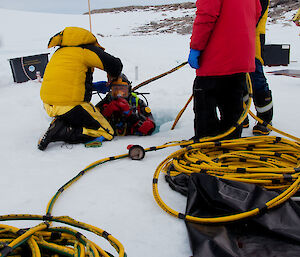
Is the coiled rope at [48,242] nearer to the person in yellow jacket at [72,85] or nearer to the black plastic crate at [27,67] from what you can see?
the person in yellow jacket at [72,85]

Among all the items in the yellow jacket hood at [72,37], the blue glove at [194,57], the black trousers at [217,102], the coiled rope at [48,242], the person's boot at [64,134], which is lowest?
the person's boot at [64,134]

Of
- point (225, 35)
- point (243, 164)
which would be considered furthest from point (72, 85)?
point (243, 164)

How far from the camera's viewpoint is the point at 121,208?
184 centimetres

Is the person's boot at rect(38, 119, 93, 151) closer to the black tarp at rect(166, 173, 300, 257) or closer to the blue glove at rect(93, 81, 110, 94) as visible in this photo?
the blue glove at rect(93, 81, 110, 94)

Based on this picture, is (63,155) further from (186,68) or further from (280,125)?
(186,68)

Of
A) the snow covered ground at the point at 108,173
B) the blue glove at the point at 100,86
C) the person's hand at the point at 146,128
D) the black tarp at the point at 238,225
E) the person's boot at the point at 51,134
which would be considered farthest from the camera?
the blue glove at the point at 100,86

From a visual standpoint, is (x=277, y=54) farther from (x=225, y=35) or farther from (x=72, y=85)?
(x=72, y=85)

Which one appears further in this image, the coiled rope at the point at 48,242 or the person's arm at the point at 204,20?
the person's arm at the point at 204,20

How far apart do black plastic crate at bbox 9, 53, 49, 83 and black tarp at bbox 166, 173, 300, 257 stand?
527 cm

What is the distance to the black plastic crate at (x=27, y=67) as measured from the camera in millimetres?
5872

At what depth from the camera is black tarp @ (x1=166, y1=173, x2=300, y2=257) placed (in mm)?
1324

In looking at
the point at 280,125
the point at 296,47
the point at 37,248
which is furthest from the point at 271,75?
the point at 37,248

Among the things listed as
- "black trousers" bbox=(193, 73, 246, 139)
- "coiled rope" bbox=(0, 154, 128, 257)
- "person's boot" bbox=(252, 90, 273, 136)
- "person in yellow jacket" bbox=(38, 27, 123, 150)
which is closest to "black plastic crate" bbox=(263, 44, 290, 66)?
"person's boot" bbox=(252, 90, 273, 136)

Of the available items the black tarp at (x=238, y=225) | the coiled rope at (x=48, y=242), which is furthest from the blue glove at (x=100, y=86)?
the coiled rope at (x=48, y=242)
